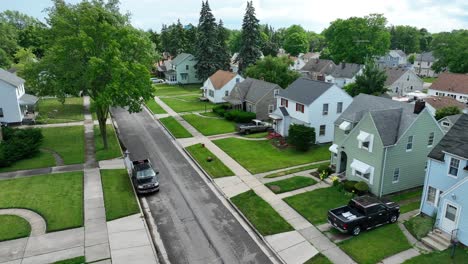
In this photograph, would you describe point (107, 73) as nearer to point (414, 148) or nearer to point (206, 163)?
point (206, 163)

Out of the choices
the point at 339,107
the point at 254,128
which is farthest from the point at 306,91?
the point at 254,128

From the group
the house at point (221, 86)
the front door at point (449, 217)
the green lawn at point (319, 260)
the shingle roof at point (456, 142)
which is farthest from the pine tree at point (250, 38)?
the green lawn at point (319, 260)

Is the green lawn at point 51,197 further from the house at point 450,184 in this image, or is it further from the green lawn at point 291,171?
the house at point 450,184

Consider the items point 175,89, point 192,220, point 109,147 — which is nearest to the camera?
point 192,220

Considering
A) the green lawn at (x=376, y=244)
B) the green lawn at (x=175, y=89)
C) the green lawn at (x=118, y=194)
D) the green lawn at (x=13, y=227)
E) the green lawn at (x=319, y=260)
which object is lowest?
the green lawn at (x=319, y=260)

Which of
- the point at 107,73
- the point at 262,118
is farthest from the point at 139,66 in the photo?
the point at 262,118

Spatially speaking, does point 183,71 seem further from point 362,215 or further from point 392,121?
point 362,215
